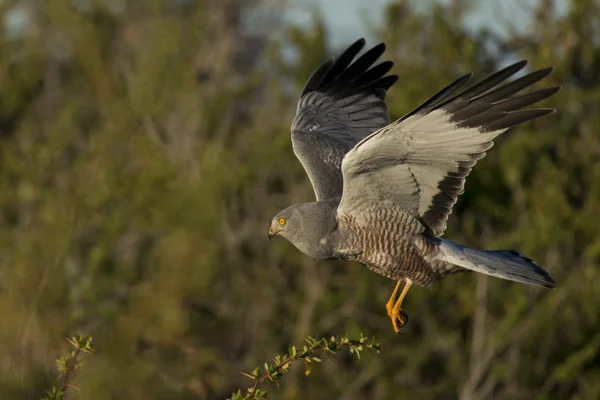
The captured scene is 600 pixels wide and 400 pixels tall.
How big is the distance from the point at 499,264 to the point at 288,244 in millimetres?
8396

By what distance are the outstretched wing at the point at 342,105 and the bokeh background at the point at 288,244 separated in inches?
210

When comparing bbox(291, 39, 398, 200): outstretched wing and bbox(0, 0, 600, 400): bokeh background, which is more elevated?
bbox(291, 39, 398, 200): outstretched wing

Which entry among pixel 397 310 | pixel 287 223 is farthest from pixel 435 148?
pixel 397 310

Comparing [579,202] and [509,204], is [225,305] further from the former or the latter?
[579,202]

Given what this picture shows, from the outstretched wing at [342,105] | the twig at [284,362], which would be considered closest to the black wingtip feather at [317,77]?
the outstretched wing at [342,105]

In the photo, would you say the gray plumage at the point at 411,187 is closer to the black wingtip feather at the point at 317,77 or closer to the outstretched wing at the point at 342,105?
the outstretched wing at the point at 342,105

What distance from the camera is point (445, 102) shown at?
7344 mm

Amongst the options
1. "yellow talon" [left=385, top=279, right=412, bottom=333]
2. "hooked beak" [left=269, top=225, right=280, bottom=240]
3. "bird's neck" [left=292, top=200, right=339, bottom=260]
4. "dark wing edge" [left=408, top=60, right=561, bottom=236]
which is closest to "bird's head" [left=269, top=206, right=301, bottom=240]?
"hooked beak" [left=269, top=225, right=280, bottom=240]

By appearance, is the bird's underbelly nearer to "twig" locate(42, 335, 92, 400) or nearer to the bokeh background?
"twig" locate(42, 335, 92, 400)

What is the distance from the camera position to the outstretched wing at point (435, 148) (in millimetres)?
7242

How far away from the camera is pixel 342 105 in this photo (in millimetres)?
9812

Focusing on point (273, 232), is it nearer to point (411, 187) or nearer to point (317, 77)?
point (411, 187)

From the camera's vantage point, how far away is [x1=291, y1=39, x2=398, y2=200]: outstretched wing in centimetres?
954

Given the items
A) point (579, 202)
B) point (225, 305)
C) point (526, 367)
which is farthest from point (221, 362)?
point (579, 202)
